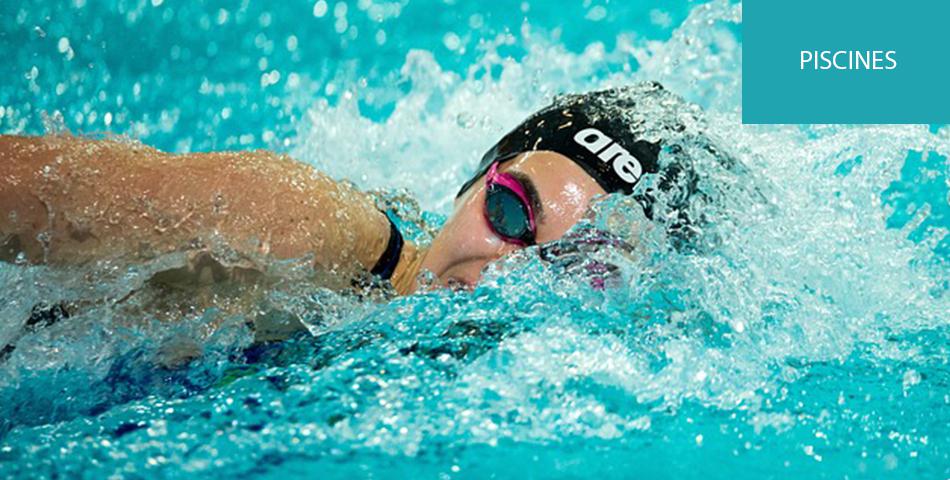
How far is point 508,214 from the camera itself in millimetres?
1694

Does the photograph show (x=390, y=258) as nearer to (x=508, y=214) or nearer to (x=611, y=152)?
(x=508, y=214)

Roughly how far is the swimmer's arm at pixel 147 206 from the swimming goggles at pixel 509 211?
11.0 inches

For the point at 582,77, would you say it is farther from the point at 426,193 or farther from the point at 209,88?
the point at 209,88

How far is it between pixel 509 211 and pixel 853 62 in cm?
192

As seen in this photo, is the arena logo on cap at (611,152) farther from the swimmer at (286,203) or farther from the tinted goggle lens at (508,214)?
the tinted goggle lens at (508,214)

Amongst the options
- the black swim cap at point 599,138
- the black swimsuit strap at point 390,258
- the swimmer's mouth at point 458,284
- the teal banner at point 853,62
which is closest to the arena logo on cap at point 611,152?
the black swim cap at point 599,138

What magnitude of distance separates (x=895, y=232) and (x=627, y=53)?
4.72ft

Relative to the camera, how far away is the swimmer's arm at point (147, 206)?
60.3 inches

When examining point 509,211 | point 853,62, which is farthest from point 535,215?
point 853,62

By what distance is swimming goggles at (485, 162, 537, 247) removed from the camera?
65.9 inches

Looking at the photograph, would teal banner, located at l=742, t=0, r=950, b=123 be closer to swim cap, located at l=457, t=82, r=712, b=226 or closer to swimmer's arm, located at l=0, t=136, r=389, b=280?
swim cap, located at l=457, t=82, r=712, b=226

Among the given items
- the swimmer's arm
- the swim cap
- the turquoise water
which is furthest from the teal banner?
the swimmer's arm

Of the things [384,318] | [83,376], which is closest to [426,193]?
[384,318]

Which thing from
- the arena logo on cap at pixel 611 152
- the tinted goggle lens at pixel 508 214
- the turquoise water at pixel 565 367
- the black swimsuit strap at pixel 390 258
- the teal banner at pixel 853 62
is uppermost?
the teal banner at pixel 853 62
